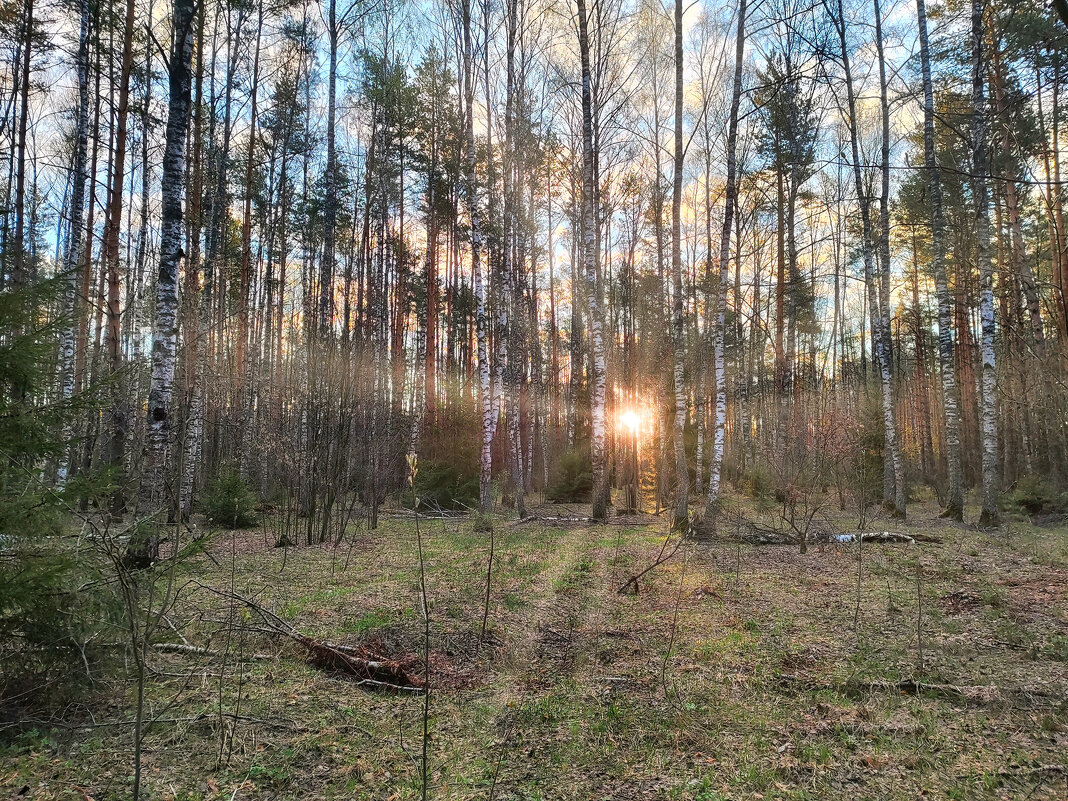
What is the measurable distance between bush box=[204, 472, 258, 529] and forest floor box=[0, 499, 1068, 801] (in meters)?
5.07

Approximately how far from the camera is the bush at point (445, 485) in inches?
593

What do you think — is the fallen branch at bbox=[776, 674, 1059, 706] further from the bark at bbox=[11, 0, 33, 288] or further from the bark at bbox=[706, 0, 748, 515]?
the bark at bbox=[11, 0, 33, 288]

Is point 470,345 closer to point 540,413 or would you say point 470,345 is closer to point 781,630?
point 540,413

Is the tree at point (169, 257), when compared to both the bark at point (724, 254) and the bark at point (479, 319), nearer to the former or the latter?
the bark at point (479, 319)

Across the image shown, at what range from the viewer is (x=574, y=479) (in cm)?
1783

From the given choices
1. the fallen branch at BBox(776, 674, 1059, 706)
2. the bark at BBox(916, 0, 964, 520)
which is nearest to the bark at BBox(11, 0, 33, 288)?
the fallen branch at BBox(776, 674, 1059, 706)

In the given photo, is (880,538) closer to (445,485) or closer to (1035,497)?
(1035,497)

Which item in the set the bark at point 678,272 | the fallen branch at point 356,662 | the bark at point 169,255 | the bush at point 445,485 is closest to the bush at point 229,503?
the bush at point 445,485

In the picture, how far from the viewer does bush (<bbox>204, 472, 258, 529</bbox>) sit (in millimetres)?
10914

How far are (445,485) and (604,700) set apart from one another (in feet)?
41.5

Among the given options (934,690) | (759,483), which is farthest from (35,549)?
(759,483)

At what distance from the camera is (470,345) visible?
25.4m

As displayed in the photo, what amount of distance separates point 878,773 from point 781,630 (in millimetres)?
2336

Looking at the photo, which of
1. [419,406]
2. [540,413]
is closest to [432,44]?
[419,406]
